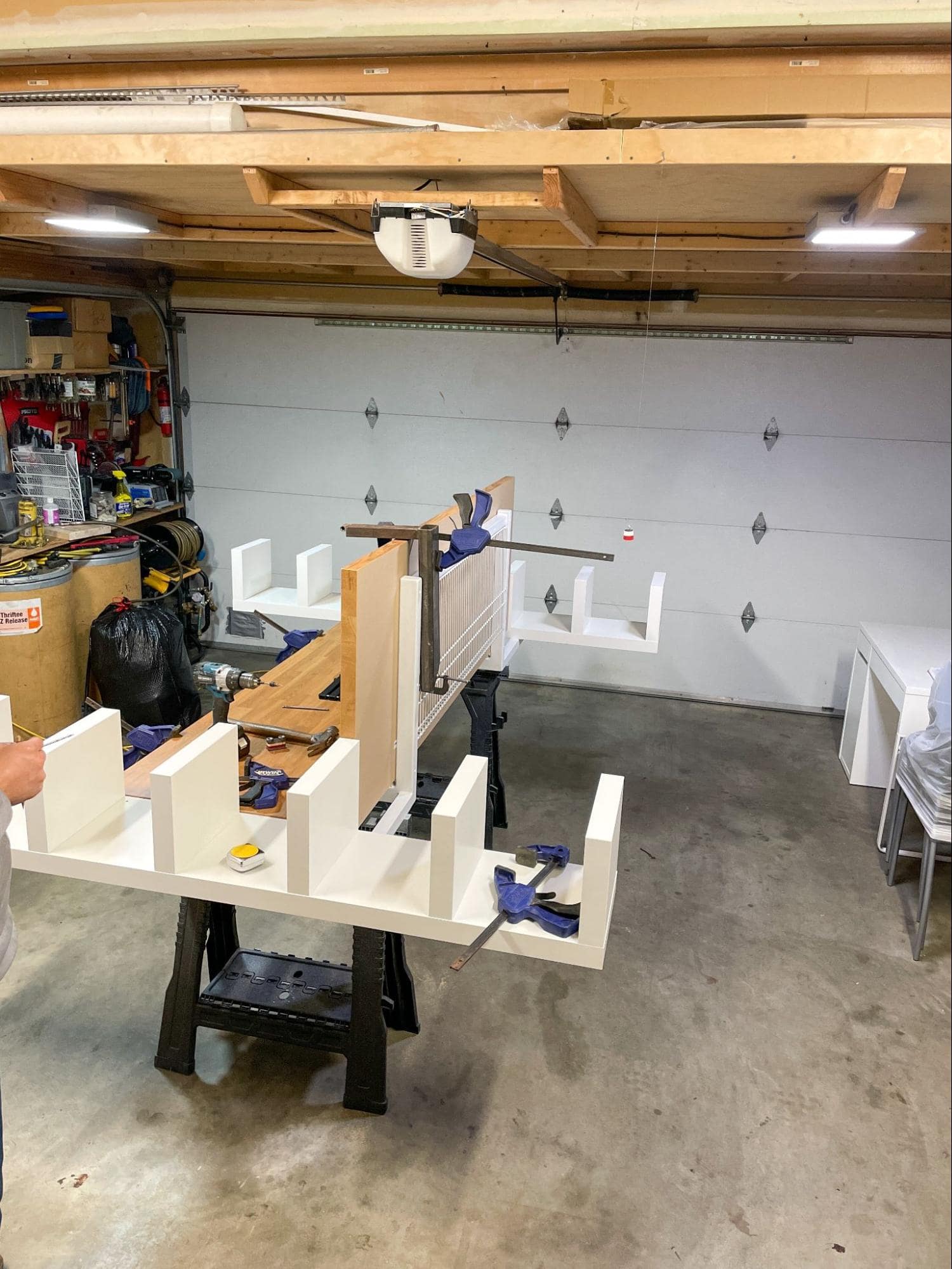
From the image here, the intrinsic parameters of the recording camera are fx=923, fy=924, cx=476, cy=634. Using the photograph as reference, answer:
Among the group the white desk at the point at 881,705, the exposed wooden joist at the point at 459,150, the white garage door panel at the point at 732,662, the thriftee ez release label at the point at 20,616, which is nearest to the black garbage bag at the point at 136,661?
the thriftee ez release label at the point at 20,616

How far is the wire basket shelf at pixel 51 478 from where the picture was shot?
4398mm

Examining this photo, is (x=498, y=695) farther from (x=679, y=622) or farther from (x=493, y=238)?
(x=493, y=238)

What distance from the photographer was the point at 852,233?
1713 mm

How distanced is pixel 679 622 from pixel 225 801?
3716 millimetres

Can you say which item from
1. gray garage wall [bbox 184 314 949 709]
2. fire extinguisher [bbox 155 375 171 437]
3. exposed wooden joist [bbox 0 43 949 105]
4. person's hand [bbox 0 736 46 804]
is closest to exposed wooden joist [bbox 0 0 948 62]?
exposed wooden joist [bbox 0 43 949 105]

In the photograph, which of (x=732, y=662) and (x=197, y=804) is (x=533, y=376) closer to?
(x=732, y=662)

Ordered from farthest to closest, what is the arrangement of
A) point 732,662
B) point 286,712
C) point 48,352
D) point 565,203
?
point 732,662 → point 48,352 → point 286,712 → point 565,203

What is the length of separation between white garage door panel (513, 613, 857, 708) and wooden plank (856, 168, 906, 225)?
137 inches

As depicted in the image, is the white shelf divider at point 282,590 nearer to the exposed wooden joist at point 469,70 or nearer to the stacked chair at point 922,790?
the exposed wooden joist at point 469,70

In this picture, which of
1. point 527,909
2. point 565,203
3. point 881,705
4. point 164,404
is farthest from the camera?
point 164,404

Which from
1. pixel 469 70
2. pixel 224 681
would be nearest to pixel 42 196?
pixel 469 70

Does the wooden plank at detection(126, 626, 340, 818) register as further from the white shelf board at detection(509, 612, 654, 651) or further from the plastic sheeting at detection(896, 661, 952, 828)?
the plastic sheeting at detection(896, 661, 952, 828)

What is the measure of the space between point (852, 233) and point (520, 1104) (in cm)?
214

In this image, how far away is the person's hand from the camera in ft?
4.87
